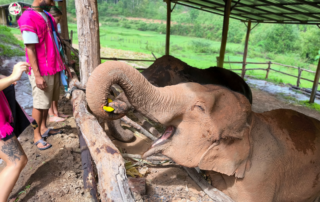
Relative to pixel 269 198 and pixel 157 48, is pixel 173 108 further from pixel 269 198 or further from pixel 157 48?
pixel 157 48

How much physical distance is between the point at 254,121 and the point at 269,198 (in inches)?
31.1

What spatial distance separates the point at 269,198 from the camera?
2254 mm

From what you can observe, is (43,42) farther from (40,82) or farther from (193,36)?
(193,36)

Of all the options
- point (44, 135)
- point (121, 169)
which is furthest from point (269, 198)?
point (44, 135)

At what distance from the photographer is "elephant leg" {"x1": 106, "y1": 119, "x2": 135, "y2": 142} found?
3768 mm

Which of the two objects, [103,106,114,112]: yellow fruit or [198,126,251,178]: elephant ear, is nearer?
[103,106,114,112]: yellow fruit

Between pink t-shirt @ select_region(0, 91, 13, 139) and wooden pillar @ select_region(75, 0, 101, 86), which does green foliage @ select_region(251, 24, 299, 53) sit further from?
pink t-shirt @ select_region(0, 91, 13, 139)

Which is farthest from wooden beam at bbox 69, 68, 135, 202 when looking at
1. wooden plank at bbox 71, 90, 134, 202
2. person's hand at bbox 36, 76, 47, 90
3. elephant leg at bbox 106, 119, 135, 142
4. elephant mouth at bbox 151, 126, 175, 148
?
elephant leg at bbox 106, 119, 135, 142

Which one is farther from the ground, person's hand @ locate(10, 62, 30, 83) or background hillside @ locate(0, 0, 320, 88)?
background hillside @ locate(0, 0, 320, 88)

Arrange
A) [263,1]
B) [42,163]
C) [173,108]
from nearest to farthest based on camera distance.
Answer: [173,108]
[42,163]
[263,1]

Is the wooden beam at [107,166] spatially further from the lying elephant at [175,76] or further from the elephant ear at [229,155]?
the lying elephant at [175,76]

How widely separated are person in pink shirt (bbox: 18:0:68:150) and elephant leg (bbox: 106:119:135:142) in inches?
37.9

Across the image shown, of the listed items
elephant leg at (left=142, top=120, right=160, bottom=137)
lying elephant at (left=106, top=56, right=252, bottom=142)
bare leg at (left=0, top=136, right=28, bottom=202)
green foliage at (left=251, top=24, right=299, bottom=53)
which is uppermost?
green foliage at (left=251, top=24, right=299, bottom=53)

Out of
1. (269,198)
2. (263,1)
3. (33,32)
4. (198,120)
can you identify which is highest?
(263,1)
